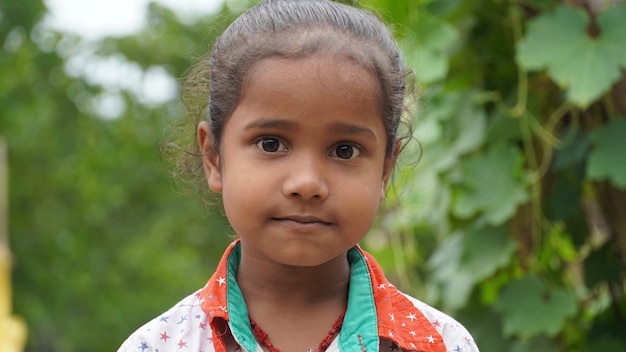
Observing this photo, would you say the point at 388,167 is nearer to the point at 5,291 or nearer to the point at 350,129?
the point at 350,129

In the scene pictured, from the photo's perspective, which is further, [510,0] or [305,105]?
Answer: [510,0]

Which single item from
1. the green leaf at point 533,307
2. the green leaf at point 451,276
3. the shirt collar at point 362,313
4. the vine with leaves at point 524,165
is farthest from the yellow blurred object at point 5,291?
the shirt collar at point 362,313

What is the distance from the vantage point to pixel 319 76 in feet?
5.50

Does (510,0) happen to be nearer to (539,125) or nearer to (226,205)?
(539,125)

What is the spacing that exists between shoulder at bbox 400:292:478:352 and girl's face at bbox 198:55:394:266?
0.22 meters

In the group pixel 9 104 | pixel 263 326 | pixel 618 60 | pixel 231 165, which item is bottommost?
pixel 263 326

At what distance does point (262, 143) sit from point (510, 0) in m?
1.52

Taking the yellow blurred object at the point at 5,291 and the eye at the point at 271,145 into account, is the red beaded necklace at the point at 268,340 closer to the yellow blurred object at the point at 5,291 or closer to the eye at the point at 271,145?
the eye at the point at 271,145

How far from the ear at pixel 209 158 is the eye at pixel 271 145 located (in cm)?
18

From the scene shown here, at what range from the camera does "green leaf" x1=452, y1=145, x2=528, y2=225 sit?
287 centimetres

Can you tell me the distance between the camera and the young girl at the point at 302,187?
5.48 feet

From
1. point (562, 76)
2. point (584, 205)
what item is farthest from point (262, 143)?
point (584, 205)

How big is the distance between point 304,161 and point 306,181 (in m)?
0.04

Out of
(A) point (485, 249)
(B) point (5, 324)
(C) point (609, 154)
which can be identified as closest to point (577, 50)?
(C) point (609, 154)
